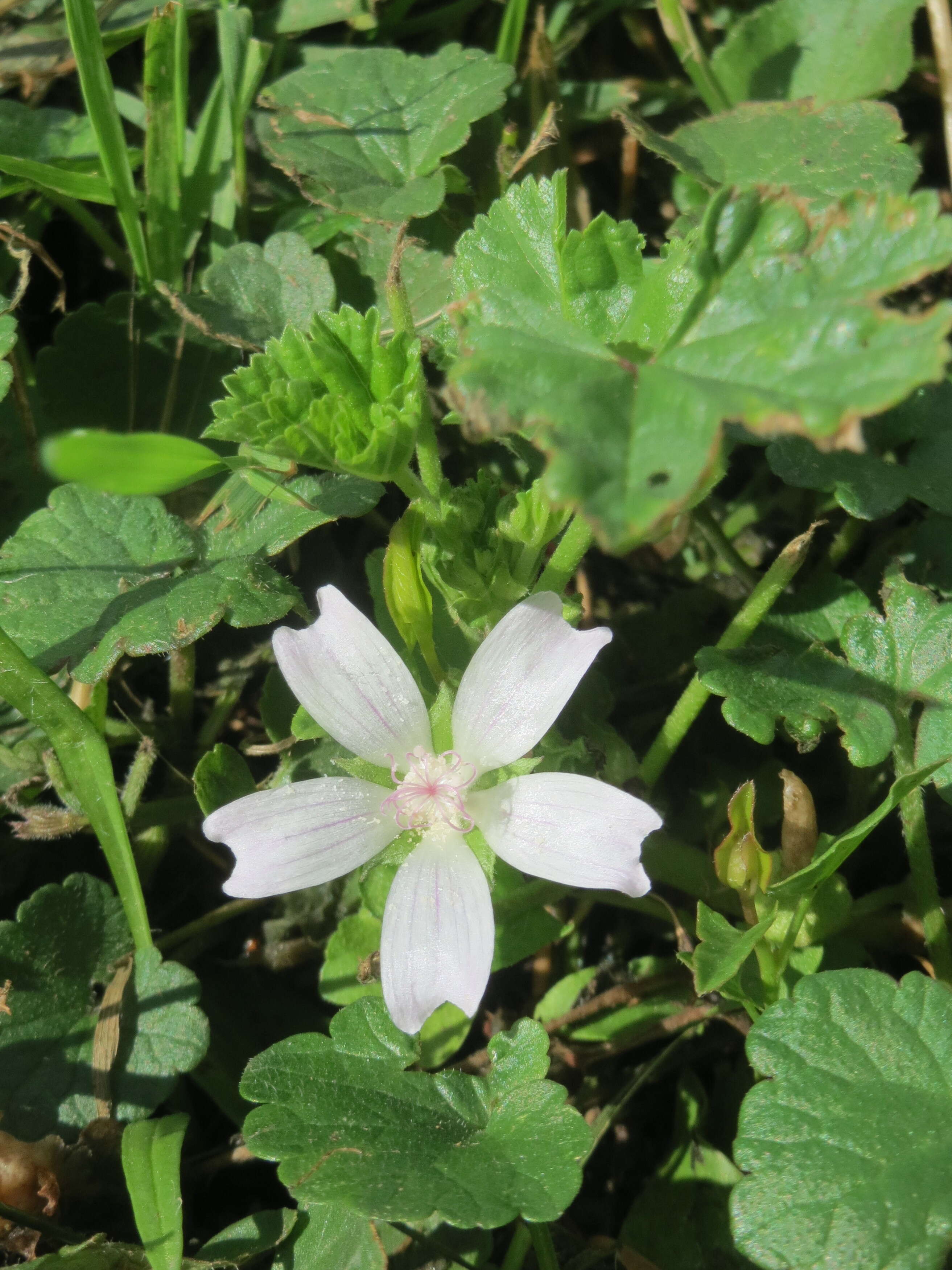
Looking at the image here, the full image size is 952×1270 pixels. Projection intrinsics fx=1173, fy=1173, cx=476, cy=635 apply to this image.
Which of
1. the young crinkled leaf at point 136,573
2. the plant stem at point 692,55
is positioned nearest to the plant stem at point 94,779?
the young crinkled leaf at point 136,573

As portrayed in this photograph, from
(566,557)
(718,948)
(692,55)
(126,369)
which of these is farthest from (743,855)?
(692,55)

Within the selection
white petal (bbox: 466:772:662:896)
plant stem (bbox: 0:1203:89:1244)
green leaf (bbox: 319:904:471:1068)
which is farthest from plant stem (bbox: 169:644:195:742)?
plant stem (bbox: 0:1203:89:1244)

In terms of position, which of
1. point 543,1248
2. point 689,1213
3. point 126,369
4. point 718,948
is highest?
point 126,369

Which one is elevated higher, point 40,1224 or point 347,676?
point 347,676

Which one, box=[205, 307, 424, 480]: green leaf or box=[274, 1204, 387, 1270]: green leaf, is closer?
box=[205, 307, 424, 480]: green leaf

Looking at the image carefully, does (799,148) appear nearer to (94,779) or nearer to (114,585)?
(114,585)

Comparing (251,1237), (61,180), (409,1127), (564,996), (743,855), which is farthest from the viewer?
(61,180)

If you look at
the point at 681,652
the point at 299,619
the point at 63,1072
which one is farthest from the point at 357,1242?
the point at 681,652

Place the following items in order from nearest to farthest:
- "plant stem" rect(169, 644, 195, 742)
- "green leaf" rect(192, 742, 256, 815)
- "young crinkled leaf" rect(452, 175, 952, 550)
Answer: "young crinkled leaf" rect(452, 175, 952, 550)
"green leaf" rect(192, 742, 256, 815)
"plant stem" rect(169, 644, 195, 742)

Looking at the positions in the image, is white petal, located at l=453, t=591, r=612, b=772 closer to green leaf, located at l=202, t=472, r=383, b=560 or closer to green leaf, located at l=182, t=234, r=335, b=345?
green leaf, located at l=202, t=472, r=383, b=560
